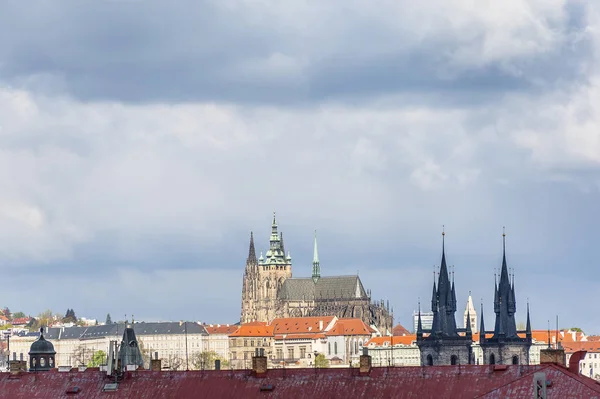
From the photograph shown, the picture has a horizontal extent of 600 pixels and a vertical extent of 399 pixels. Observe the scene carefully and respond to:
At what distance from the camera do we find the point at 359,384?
282 feet

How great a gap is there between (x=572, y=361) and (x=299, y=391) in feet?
44.4

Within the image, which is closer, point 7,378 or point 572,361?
point 572,361

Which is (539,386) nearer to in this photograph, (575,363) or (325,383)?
(575,363)

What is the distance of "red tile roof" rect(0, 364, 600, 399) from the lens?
263ft

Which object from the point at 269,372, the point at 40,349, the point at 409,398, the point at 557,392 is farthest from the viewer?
the point at 40,349

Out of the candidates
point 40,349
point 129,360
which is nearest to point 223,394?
point 40,349

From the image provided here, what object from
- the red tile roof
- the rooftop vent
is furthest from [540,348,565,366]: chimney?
the rooftop vent

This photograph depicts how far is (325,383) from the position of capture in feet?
285

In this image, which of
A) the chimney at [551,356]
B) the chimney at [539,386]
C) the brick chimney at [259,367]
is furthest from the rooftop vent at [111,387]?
the chimney at [539,386]

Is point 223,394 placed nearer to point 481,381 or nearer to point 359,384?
point 359,384

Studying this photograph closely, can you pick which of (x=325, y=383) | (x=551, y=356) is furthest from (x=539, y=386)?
(x=325, y=383)

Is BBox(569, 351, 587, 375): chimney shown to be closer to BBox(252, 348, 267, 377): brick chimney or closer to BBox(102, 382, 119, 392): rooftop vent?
BBox(252, 348, 267, 377): brick chimney

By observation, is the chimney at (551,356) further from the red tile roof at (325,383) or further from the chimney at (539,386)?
the chimney at (539,386)

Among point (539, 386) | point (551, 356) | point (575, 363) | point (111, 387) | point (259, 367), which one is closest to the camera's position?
point (539, 386)
